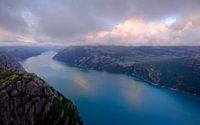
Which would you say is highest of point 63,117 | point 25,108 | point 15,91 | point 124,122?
point 15,91

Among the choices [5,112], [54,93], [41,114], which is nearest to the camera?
[5,112]

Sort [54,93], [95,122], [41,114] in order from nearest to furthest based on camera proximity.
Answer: [41,114] < [54,93] < [95,122]

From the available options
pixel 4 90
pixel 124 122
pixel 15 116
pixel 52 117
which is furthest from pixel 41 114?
pixel 124 122

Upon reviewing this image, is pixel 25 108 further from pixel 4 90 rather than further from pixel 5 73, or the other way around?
pixel 5 73

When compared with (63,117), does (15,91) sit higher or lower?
higher

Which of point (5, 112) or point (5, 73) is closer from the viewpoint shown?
point (5, 112)
